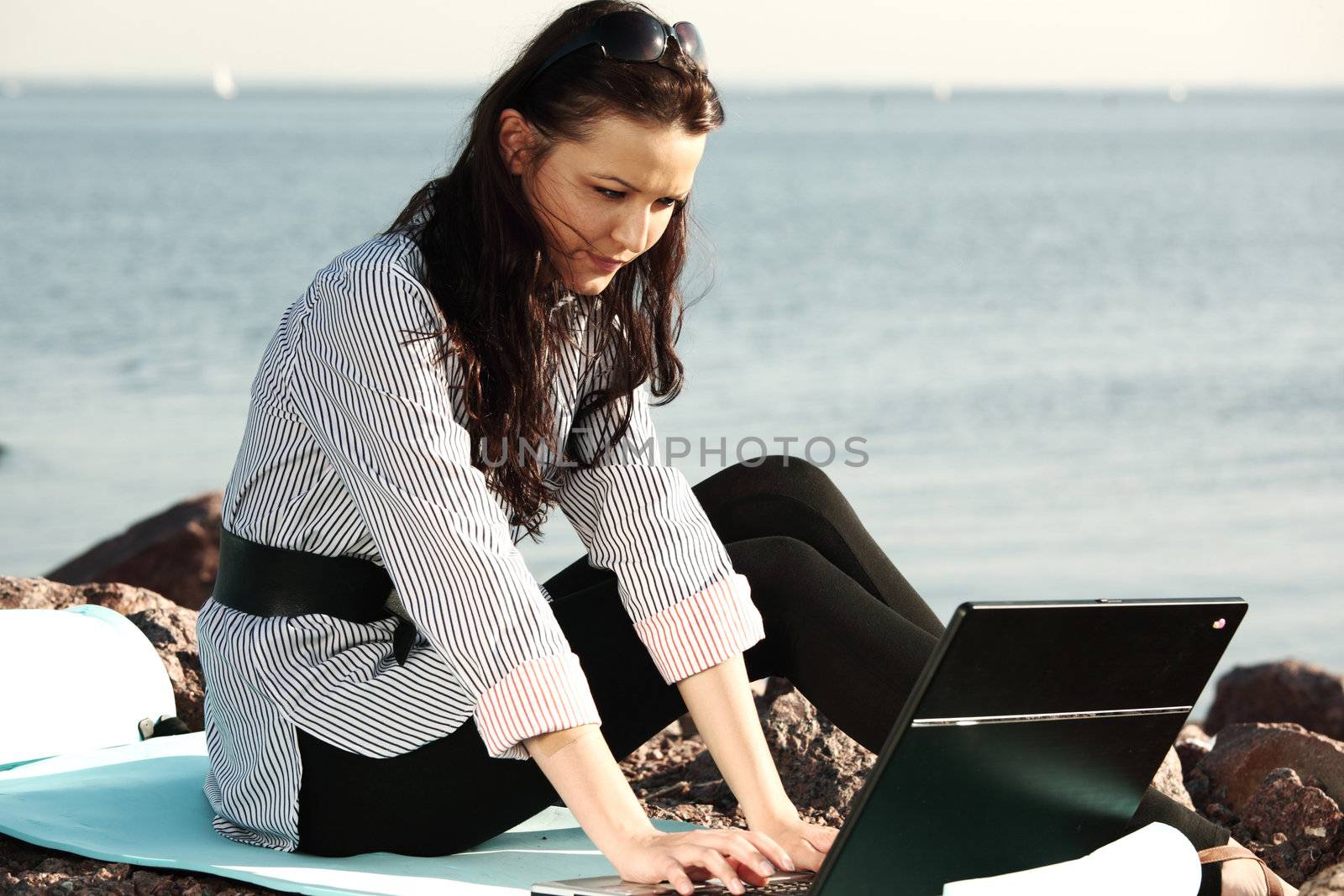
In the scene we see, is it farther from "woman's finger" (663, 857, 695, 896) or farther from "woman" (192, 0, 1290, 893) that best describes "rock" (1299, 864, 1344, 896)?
"woman's finger" (663, 857, 695, 896)

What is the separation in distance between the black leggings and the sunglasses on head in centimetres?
73

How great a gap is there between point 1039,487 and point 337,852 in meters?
6.87

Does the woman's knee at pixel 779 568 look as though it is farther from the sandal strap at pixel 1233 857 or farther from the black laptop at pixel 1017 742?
the sandal strap at pixel 1233 857

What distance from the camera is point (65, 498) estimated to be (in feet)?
28.1

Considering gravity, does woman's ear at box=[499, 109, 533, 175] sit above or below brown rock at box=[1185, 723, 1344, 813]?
above

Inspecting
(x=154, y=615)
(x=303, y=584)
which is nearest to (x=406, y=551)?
(x=303, y=584)

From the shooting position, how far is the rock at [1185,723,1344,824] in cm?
301

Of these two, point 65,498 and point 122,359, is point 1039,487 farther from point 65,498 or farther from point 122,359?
point 122,359

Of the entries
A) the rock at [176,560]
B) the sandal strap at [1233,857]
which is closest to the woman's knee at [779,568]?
the sandal strap at [1233,857]

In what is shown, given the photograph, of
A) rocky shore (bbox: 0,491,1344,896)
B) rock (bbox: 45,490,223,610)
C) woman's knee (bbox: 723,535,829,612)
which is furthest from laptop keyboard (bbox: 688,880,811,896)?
rock (bbox: 45,490,223,610)

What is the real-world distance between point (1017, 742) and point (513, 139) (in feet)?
3.46

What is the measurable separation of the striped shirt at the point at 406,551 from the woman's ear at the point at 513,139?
19 centimetres

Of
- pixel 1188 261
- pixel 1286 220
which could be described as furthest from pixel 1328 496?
pixel 1286 220

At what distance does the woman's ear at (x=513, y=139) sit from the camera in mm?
2189
